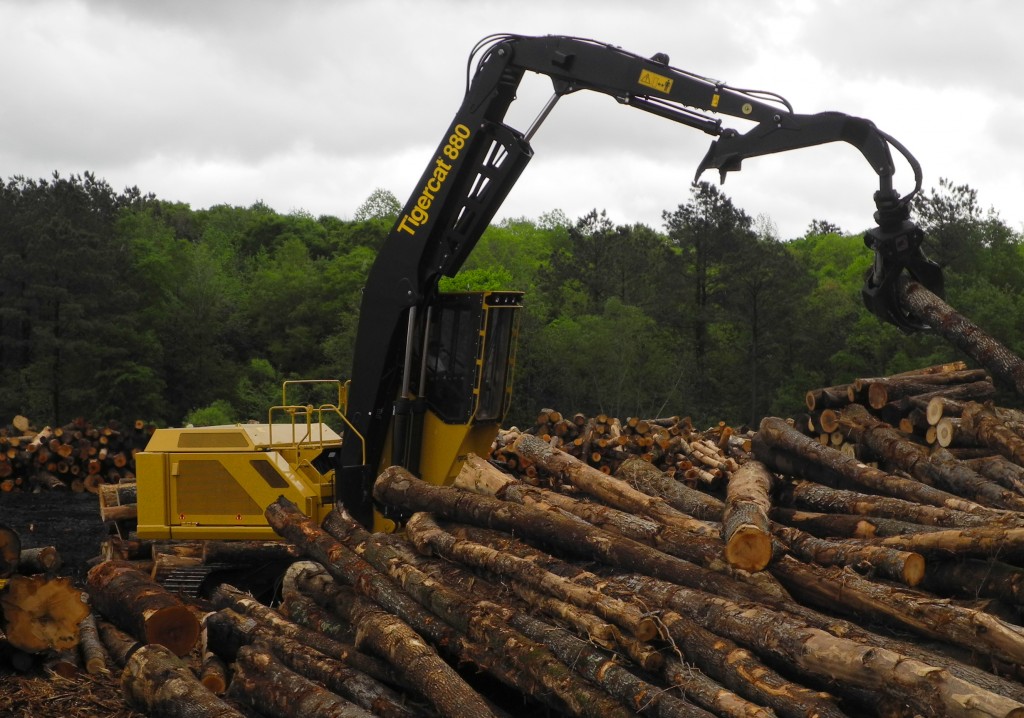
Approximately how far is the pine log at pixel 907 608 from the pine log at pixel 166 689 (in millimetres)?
3519

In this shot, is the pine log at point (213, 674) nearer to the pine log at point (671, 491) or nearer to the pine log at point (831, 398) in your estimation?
the pine log at point (671, 491)

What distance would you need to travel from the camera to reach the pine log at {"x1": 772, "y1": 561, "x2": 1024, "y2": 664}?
5.75m

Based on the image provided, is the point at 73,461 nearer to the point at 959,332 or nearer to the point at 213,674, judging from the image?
the point at 213,674

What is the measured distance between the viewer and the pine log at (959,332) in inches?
318

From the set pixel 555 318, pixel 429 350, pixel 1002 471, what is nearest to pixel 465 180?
pixel 429 350

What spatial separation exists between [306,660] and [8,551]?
8.53ft

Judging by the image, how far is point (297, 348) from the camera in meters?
54.2

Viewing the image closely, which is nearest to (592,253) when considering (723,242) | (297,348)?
(723,242)

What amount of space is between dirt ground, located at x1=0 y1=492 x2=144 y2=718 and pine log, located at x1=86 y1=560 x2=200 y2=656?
1.56 ft

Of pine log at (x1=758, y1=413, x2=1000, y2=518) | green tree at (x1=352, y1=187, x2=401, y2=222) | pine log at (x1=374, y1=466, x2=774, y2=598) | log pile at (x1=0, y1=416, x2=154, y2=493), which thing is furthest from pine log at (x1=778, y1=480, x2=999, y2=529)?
green tree at (x1=352, y1=187, x2=401, y2=222)

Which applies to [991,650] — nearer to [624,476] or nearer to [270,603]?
[624,476]

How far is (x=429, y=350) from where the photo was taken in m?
10.1

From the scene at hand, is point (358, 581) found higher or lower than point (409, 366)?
lower

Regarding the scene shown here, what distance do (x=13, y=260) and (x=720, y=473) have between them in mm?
34922
